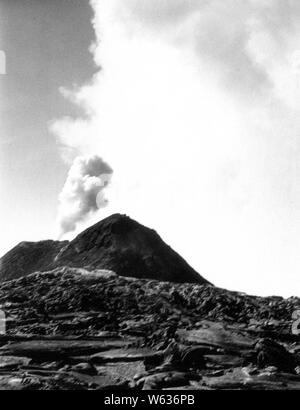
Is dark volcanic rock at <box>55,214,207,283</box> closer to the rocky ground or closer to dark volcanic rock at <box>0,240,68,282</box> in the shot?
dark volcanic rock at <box>0,240,68,282</box>

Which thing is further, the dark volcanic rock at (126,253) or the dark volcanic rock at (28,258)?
the dark volcanic rock at (28,258)

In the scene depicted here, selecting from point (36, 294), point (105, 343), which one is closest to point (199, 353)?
point (105, 343)

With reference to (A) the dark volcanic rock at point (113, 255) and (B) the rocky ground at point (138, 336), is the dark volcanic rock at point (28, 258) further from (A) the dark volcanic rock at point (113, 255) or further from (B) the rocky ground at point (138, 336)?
(B) the rocky ground at point (138, 336)

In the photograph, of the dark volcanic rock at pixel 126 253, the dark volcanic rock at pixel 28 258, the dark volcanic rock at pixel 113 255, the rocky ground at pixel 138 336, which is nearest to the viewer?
the rocky ground at pixel 138 336

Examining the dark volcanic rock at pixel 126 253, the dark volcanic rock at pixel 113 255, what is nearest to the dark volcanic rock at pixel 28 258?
the dark volcanic rock at pixel 113 255

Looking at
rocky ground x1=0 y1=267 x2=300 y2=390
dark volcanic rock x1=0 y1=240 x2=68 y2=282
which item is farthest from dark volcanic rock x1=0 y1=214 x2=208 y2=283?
rocky ground x1=0 y1=267 x2=300 y2=390

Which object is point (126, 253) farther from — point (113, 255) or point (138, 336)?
point (138, 336)
